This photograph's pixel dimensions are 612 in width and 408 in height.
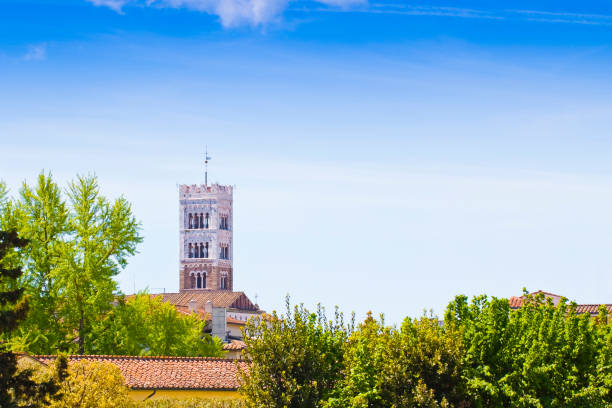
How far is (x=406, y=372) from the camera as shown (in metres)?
28.2

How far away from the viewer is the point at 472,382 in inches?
1101

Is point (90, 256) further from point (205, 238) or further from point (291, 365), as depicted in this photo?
point (205, 238)

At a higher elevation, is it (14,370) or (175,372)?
(14,370)

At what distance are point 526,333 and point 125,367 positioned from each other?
16.7 metres

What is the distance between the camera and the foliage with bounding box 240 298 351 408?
28906 millimetres

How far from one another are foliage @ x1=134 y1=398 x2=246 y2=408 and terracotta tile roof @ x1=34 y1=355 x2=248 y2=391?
2.09 meters

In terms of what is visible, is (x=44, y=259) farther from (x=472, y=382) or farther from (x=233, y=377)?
(x=472, y=382)

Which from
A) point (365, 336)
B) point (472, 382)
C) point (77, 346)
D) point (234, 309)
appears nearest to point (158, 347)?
point (77, 346)

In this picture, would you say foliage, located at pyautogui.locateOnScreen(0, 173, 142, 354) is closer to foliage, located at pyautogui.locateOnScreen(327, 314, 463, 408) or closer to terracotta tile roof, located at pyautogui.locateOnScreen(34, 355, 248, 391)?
terracotta tile roof, located at pyautogui.locateOnScreen(34, 355, 248, 391)

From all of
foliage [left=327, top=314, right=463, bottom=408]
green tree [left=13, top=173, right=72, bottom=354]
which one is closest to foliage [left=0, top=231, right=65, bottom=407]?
foliage [left=327, top=314, right=463, bottom=408]

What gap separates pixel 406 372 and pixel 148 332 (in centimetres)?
2933

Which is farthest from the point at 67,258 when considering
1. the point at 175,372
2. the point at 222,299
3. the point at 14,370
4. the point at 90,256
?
the point at 222,299

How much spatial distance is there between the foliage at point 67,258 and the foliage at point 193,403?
58.7 feet

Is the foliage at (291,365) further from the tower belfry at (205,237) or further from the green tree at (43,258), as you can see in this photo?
the tower belfry at (205,237)
